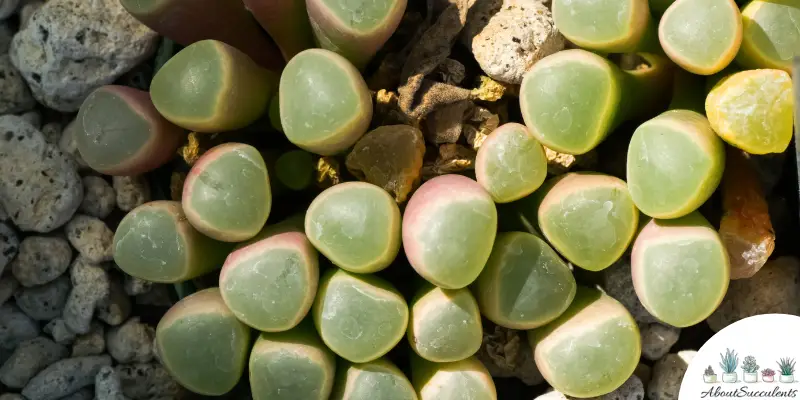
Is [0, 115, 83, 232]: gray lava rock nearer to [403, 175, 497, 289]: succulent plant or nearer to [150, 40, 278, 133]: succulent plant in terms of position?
[150, 40, 278, 133]: succulent plant

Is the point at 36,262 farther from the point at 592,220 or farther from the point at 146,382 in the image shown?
the point at 592,220

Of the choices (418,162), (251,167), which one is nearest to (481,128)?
(418,162)

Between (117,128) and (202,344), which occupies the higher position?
(117,128)

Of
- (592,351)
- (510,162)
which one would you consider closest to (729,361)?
(592,351)

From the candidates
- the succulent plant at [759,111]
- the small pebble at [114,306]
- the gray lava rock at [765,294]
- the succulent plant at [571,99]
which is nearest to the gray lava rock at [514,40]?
the succulent plant at [571,99]

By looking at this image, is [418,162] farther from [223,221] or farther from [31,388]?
[31,388]

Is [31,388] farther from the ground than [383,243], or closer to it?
closer to it

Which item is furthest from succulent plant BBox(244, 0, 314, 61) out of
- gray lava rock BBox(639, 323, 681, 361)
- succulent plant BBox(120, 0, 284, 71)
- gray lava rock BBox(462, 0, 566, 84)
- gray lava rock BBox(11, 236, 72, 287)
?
gray lava rock BBox(639, 323, 681, 361)
